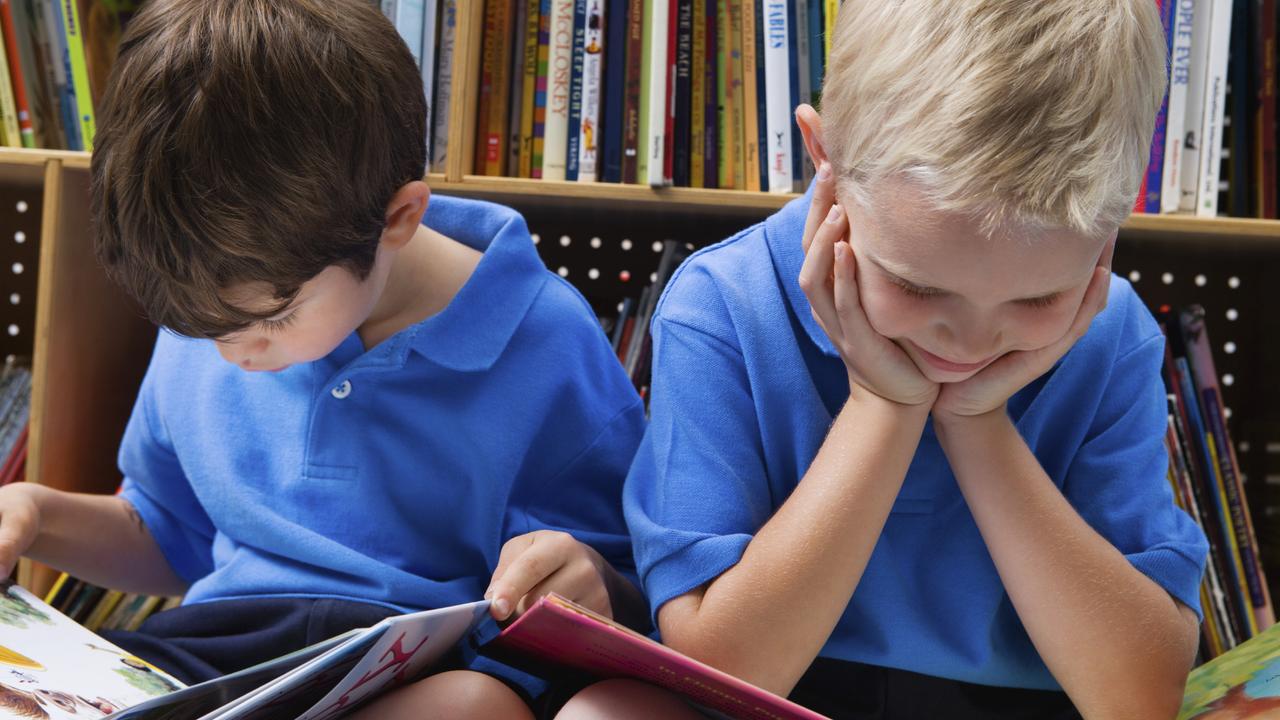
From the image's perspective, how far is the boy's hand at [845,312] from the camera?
0.73 metres

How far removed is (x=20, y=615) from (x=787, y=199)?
2.56 ft

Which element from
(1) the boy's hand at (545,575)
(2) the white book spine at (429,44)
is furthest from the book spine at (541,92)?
(1) the boy's hand at (545,575)

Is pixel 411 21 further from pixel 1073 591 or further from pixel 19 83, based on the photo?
pixel 1073 591

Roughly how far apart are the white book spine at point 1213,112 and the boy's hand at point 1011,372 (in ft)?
1.73

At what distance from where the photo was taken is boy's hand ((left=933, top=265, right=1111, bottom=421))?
0.73 m

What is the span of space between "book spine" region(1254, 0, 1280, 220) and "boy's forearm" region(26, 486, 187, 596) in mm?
1197

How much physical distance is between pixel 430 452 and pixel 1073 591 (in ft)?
1.69

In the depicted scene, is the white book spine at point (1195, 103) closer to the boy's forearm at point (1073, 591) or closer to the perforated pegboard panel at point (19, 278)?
the boy's forearm at point (1073, 591)

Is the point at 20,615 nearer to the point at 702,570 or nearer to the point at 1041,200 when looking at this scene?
the point at 702,570

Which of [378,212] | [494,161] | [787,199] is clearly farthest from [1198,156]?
[378,212]

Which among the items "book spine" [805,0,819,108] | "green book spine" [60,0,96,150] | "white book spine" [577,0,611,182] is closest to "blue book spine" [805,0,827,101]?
"book spine" [805,0,819,108]

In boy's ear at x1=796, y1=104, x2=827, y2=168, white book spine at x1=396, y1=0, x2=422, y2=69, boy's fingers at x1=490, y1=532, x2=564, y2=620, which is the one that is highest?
white book spine at x1=396, y1=0, x2=422, y2=69

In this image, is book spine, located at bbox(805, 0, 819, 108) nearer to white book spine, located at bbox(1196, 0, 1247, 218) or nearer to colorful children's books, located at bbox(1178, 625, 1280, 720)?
white book spine, located at bbox(1196, 0, 1247, 218)

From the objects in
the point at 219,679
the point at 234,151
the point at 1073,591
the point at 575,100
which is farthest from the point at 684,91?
the point at 219,679
